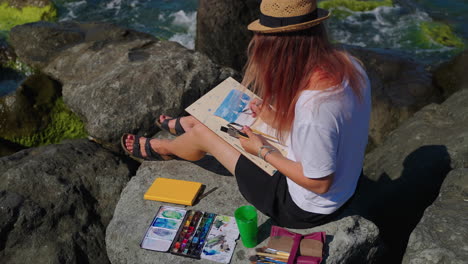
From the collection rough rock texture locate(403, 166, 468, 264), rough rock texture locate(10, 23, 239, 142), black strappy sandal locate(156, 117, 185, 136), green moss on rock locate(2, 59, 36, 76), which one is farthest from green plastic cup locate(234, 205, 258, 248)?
green moss on rock locate(2, 59, 36, 76)

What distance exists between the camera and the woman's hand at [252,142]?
10.3 ft

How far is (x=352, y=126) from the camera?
106 inches

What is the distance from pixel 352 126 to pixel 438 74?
5.03 meters

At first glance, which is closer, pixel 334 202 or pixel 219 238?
pixel 334 202

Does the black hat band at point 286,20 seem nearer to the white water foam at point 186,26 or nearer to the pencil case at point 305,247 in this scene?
the pencil case at point 305,247

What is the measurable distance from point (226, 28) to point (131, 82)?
241 centimetres

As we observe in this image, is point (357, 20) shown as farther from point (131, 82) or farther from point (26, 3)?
point (26, 3)

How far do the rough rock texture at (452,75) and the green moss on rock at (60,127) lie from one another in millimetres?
5400

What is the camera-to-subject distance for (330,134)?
99.3 inches

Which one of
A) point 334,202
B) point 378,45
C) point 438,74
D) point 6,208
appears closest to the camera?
point 334,202

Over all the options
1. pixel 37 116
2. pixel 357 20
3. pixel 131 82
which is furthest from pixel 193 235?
pixel 357 20

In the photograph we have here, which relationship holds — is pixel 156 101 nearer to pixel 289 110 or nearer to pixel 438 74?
pixel 289 110

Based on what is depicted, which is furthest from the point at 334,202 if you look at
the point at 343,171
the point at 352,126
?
the point at 352,126

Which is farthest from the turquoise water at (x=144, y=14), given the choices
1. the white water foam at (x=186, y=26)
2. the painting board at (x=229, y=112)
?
the painting board at (x=229, y=112)
